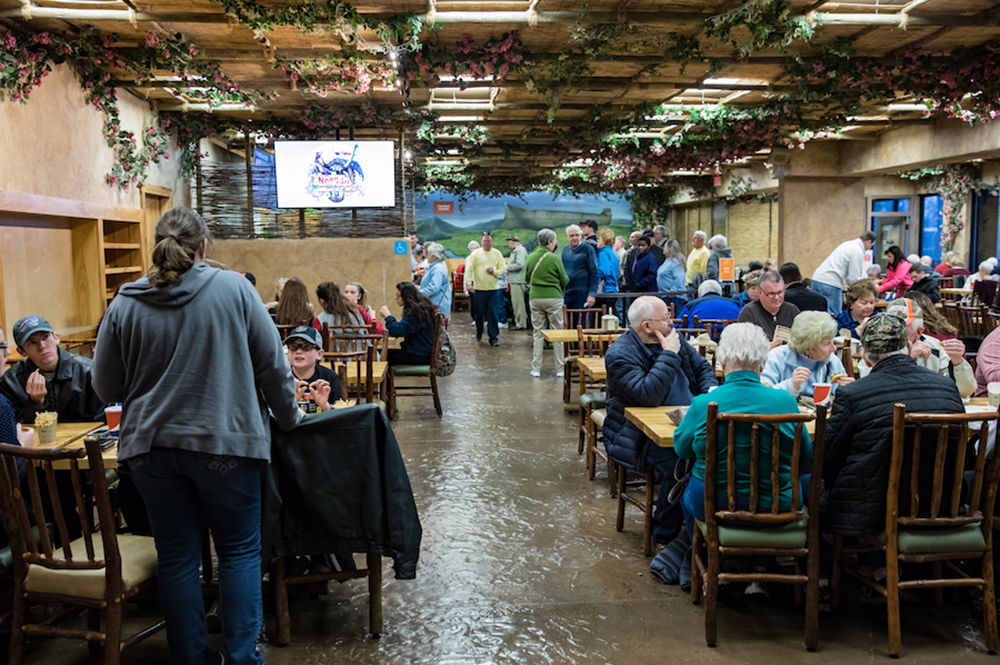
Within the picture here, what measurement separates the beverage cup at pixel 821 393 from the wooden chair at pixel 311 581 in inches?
79.9

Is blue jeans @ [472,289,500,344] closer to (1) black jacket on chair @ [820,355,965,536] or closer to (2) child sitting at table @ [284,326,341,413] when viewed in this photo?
(2) child sitting at table @ [284,326,341,413]

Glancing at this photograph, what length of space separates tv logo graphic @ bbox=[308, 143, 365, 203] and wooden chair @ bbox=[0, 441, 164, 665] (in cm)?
735

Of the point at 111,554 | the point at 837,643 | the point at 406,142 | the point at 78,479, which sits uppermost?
the point at 406,142

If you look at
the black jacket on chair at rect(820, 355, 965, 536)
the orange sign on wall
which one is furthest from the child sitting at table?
the orange sign on wall

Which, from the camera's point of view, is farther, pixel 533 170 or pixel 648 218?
pixel 648 218

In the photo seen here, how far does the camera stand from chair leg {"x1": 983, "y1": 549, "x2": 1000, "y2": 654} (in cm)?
305

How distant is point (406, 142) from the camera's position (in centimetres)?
1082

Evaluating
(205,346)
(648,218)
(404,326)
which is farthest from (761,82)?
(648,218)

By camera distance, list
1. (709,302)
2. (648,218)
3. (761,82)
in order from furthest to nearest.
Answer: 1. (648,218)
2. (761,82)
3. (709,302)

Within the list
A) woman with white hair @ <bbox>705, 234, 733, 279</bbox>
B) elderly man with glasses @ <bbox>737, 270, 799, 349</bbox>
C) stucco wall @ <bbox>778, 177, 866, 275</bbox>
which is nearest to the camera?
elderly man with glasses @ <bbox>737, 270, 799, 349</bbox>

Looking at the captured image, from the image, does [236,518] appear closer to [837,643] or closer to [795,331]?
[837,643]

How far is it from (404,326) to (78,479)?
466cm

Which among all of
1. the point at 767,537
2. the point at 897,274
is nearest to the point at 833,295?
the point at 897,274

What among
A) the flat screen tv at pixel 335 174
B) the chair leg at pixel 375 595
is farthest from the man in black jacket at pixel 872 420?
the flat screen tv at pixel 335 174
